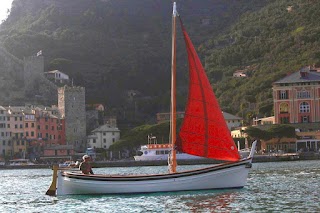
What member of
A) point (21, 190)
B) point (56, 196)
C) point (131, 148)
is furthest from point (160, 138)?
point (56, 196)

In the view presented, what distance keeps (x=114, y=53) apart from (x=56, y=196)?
156854 millimetres

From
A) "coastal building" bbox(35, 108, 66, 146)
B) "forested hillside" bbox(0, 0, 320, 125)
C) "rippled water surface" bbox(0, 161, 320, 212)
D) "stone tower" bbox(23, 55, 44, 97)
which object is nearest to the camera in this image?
"rippled water surface" bbox(0, 161, 320, 212)

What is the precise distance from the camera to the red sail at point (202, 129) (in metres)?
40.5

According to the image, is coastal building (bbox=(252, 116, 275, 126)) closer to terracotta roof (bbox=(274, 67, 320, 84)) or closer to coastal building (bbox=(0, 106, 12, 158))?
terracotta roof (bbox=(274, 67, 320, 84))

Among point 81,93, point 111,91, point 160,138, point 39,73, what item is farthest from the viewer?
point 111,91

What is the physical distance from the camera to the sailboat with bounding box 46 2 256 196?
1563 inches

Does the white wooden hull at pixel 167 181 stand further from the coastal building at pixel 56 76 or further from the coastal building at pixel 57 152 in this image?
the coastal building at pixel 56 76

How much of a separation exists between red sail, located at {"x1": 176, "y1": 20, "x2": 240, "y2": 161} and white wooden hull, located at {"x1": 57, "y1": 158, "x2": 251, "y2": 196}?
80cm

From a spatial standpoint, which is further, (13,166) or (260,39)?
(260,39)

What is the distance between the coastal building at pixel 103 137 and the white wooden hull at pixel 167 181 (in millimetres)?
84340

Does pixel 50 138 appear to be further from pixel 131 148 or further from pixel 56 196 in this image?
pixel 56 196

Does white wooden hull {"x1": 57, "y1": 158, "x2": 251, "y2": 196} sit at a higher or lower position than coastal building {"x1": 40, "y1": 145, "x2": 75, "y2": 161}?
lower

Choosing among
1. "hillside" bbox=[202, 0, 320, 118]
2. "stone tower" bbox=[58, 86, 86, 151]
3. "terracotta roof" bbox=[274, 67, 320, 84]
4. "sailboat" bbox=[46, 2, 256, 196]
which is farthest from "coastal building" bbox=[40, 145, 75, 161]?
"sailboat" bbox=[46, 2, 256, 196]

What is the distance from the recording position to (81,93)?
127m
